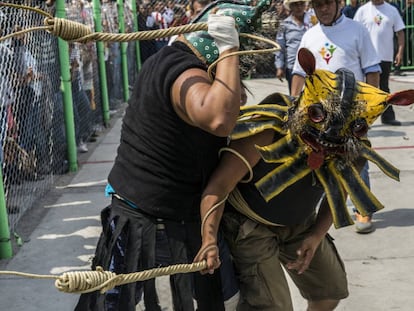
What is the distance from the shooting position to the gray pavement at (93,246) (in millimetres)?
4145

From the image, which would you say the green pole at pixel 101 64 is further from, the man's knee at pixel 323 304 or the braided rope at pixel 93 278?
the braided rope at pixel 93 278

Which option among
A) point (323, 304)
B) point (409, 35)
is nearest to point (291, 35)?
point (323, 304)

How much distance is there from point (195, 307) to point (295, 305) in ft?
4.80

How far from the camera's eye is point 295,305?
4.11 m

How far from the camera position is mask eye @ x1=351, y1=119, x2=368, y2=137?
2.54 m

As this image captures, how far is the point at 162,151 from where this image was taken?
2451mm

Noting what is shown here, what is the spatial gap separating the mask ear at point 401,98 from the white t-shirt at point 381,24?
608cm

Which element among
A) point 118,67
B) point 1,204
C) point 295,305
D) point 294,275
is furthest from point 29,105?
point 118,67

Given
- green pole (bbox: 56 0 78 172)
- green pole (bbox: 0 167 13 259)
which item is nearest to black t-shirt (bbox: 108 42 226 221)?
green pole (bbox: 0 167 13 259)

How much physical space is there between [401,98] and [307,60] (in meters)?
0.37

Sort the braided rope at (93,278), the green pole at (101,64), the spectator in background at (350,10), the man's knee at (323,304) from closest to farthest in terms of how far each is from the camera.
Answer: the braided rope at (93,278) → the man's knee at (323,304) → the green pole at (101,64) → the spectator in background at (350,10)

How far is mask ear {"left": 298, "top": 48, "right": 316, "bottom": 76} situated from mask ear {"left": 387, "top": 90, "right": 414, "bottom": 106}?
0.30 meters

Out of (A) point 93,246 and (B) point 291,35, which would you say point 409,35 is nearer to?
(B) point 291,35

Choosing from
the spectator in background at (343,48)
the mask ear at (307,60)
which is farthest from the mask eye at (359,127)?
the spectator in background at (343,48)
